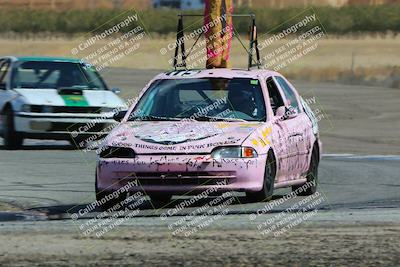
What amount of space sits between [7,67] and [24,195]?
878cm

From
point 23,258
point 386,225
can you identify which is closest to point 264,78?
point 386,225

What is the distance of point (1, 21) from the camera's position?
221ft

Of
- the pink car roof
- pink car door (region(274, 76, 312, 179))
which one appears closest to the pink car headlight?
the pink car roof

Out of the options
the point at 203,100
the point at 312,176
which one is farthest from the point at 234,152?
the point at 312,176

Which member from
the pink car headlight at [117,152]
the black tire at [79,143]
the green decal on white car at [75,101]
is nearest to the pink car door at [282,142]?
the pink car headlight at [117,152]

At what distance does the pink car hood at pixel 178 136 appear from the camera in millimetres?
13234

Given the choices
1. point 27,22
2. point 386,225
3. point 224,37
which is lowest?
point 27,22

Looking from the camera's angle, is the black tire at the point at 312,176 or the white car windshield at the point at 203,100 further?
the black tire at the point at 312,176

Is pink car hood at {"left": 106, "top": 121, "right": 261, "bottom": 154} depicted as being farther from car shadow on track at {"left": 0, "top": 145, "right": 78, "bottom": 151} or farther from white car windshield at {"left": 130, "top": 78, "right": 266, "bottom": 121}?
car shadow on track at {"left": 0, "top": 145, "right": 78, "bottom": 151}

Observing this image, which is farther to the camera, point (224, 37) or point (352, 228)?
point (224, 37)

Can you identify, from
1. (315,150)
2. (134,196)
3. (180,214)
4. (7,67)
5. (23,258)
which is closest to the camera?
(23,258)

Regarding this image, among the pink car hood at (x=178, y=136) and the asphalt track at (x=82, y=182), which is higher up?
the pink car hood at (x=178, y=136)

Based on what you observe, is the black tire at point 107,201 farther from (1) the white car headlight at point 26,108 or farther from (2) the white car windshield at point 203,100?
(1) the white car headlight at point 26,108

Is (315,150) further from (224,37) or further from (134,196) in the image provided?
(224,37)
